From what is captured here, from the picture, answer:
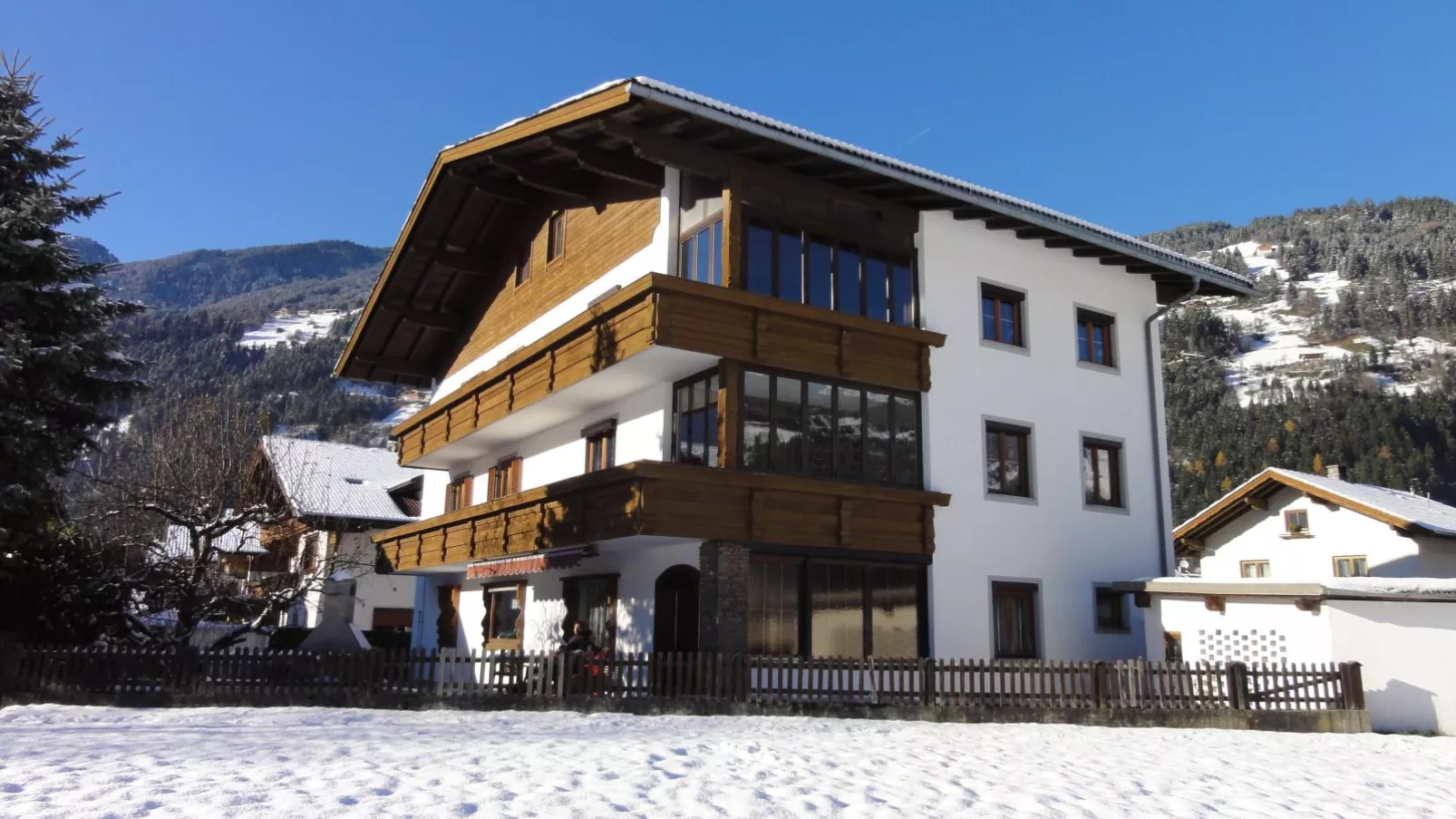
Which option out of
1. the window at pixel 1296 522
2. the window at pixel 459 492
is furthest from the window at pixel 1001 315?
the window at pixel 1296 522

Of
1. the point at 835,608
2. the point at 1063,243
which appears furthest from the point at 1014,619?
the point at 1063,243

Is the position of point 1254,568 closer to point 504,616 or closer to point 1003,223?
point 1003,223

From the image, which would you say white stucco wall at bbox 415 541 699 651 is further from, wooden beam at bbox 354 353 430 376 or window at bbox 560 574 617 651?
wooden beam at bbox 354 353 430 376

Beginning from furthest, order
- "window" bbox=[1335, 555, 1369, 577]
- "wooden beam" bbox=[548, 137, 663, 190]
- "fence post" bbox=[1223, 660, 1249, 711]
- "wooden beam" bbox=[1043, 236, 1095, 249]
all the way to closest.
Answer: "window" bbox=[1335, 555, 1369, 577] → "wooden beam" bbox=[1043, 236, 1095, 249] → "wooden beam" bbox=[548, 137, 663, 190] → "fence post" bbox=[1223, 660, 1249, 711]

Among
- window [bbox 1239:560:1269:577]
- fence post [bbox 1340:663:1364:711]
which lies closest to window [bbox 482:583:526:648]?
fence post [bbox 1340:663:1364:711]

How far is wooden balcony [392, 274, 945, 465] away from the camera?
16.9 metres

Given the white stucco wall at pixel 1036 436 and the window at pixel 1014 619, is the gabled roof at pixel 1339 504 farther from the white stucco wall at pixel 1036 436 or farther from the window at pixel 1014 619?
the window at pixel 1014 619

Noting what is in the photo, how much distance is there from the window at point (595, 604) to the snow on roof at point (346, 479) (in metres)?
18.5

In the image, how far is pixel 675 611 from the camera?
62.3ft

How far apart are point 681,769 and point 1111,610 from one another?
46.7 ft

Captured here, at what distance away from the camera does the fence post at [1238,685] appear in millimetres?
16406

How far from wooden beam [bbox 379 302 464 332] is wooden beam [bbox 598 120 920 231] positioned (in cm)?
1296

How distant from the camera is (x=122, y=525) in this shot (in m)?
27.2

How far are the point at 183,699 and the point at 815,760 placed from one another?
11519 millimetres
